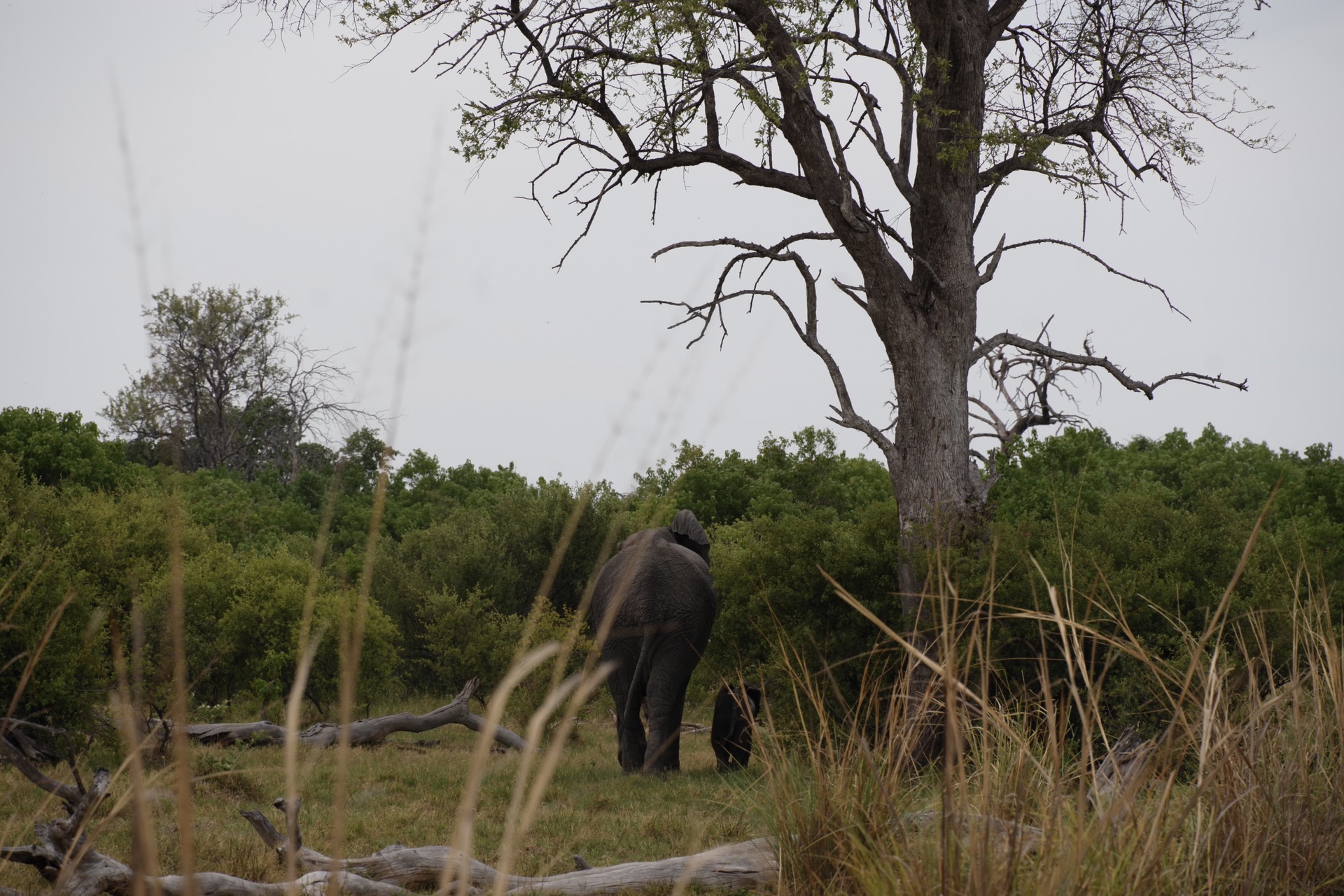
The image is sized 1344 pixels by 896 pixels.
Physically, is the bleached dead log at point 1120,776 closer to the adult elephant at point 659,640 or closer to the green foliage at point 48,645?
the adult elephant at point 659,640

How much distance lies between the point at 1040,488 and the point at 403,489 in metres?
23.7

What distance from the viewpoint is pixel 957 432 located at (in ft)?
36.0

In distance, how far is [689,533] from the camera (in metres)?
11.9

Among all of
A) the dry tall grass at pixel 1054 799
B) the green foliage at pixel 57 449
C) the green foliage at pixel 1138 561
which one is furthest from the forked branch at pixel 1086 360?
the green foliage at pixel 57 449

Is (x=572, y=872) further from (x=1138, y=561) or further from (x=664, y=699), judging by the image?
(x=1138, y=561)

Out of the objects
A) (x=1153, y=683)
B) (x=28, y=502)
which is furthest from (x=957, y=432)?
(x=28, y=502)

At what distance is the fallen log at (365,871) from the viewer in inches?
185

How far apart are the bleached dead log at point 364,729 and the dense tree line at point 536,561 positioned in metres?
1.25

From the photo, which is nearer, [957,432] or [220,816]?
[220,816]

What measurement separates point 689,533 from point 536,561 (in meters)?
8.56

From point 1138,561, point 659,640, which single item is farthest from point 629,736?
point 1138,561

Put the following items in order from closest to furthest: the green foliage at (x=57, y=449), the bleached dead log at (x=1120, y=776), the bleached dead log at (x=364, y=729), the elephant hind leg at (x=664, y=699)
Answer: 1. the bleached dead log at (x=1120, y=776)
2. the elephant hind leg at (x=664, y=699)
3. the bleached dead log at (x=364, y=729)
4. the green foliage at (x=57, y=449)

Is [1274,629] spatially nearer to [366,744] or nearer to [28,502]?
[366,744]

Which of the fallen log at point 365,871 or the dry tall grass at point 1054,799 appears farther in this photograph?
the fallen log at point 365,871
